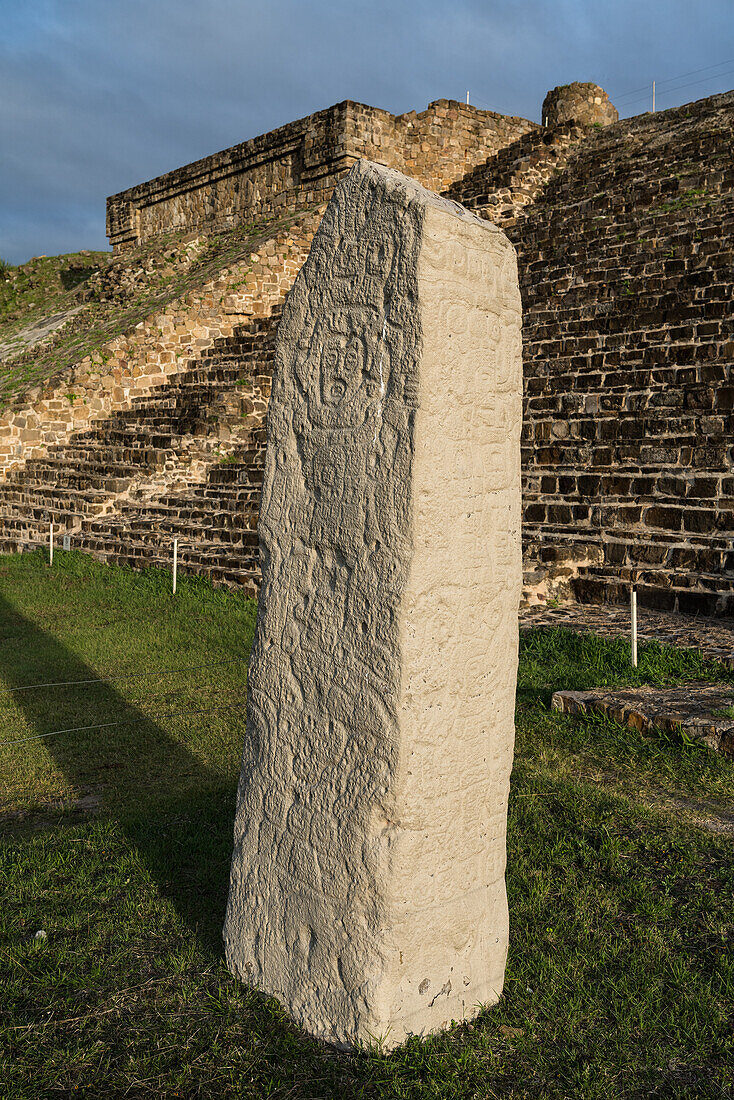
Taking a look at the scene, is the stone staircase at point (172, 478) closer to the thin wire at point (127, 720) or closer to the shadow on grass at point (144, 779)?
the shadow on grass at point (144, 779)

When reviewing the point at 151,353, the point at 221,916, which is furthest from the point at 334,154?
the point at 221,916

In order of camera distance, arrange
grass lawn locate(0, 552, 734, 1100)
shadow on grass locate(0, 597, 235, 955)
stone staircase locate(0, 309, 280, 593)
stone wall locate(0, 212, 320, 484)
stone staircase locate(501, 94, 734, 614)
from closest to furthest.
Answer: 1. grass lawn locate(0, 552, 734, 1100)
2. shadow on grass locate(0, 597, 235, 955)
3. stone staircase locate(501, 94, 734, 614)
4. stone staircase locate(0, 309, 280, 593)
5. stone wall locate(0, 212, 320, 484)

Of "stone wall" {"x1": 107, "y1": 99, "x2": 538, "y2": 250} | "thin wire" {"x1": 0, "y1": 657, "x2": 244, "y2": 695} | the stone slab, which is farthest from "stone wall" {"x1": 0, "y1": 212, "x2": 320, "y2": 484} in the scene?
the stone slab

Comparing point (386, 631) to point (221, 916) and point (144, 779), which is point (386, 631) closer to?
point (221, 916)

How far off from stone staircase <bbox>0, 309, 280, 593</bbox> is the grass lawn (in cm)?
500

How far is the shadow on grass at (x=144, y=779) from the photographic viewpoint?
3.04 metres

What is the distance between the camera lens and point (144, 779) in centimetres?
450

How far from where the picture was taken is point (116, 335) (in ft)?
57.1

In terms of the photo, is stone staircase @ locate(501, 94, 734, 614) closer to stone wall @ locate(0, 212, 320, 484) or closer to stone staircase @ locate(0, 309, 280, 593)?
stone staircase @ locate(0, 309, 280, 593)

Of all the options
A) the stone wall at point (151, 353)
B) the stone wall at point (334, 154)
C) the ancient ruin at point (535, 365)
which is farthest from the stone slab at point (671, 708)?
the stone wall at point (334, 154)

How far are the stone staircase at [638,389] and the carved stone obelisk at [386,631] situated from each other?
19.3 feet

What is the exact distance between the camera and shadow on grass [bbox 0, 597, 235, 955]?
3.04 m

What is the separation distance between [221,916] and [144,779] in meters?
1.87

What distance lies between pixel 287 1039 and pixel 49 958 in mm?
793
